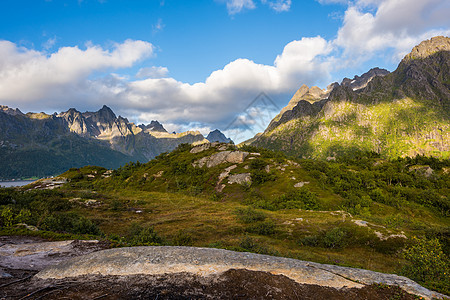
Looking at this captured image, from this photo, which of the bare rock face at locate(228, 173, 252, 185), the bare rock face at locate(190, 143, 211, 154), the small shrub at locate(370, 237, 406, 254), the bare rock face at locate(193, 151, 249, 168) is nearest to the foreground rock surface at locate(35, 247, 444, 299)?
the small shrub at locate(370, 237, 406, 254)

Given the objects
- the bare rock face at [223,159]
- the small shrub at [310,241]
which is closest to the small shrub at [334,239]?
the small shrub at [310,241]

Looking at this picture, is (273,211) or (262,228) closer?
(262,228)

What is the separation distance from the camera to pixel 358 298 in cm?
855

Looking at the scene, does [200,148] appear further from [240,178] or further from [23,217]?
[23,217]

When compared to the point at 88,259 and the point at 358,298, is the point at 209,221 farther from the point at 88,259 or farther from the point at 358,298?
the point at 358,298

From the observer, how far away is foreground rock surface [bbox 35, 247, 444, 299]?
9820 mm

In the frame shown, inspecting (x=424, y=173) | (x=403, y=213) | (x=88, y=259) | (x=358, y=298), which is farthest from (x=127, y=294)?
(x=424, y=173)

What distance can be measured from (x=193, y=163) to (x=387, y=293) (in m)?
91.0

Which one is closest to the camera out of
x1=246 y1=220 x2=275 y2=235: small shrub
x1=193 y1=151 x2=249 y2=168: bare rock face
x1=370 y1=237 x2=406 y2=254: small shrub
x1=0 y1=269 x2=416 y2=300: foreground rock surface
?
x1=0 y1=269 x2=416 y2=300: foreground rock surface

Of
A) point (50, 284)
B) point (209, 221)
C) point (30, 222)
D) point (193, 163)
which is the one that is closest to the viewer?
point (50, 284)

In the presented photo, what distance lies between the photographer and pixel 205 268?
1071 cm

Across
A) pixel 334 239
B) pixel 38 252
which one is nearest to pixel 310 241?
pixel 334 239

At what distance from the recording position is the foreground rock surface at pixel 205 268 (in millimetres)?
9820

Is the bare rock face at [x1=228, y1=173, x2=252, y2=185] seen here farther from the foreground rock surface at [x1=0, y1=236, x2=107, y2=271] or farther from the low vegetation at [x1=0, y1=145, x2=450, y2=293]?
the foreground rock surface at [x1=0, y1=236, x2=107, y2=271]
